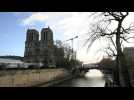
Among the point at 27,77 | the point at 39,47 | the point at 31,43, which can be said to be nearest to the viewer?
the point at 27,77

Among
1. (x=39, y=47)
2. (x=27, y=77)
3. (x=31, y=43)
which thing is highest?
(x=31, y=43)

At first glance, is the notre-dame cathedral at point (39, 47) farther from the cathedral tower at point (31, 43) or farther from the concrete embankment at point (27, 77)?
the concrete embankment at point (27, 77)

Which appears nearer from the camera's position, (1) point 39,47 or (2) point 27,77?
(2) point 27,77

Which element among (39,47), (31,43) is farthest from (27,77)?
(31,43)

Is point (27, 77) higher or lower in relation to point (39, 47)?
lower

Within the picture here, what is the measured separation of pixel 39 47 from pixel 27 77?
54.3 ft

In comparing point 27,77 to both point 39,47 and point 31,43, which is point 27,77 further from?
point 31,43

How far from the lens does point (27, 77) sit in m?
12.6

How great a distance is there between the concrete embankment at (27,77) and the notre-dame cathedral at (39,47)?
450 cm

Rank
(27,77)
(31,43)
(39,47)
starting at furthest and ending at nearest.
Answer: (31,43) < (39,47) < (27,77)

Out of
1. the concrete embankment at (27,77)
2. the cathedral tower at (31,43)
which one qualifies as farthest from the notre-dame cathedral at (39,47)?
the concrete embankment at (27,77)
